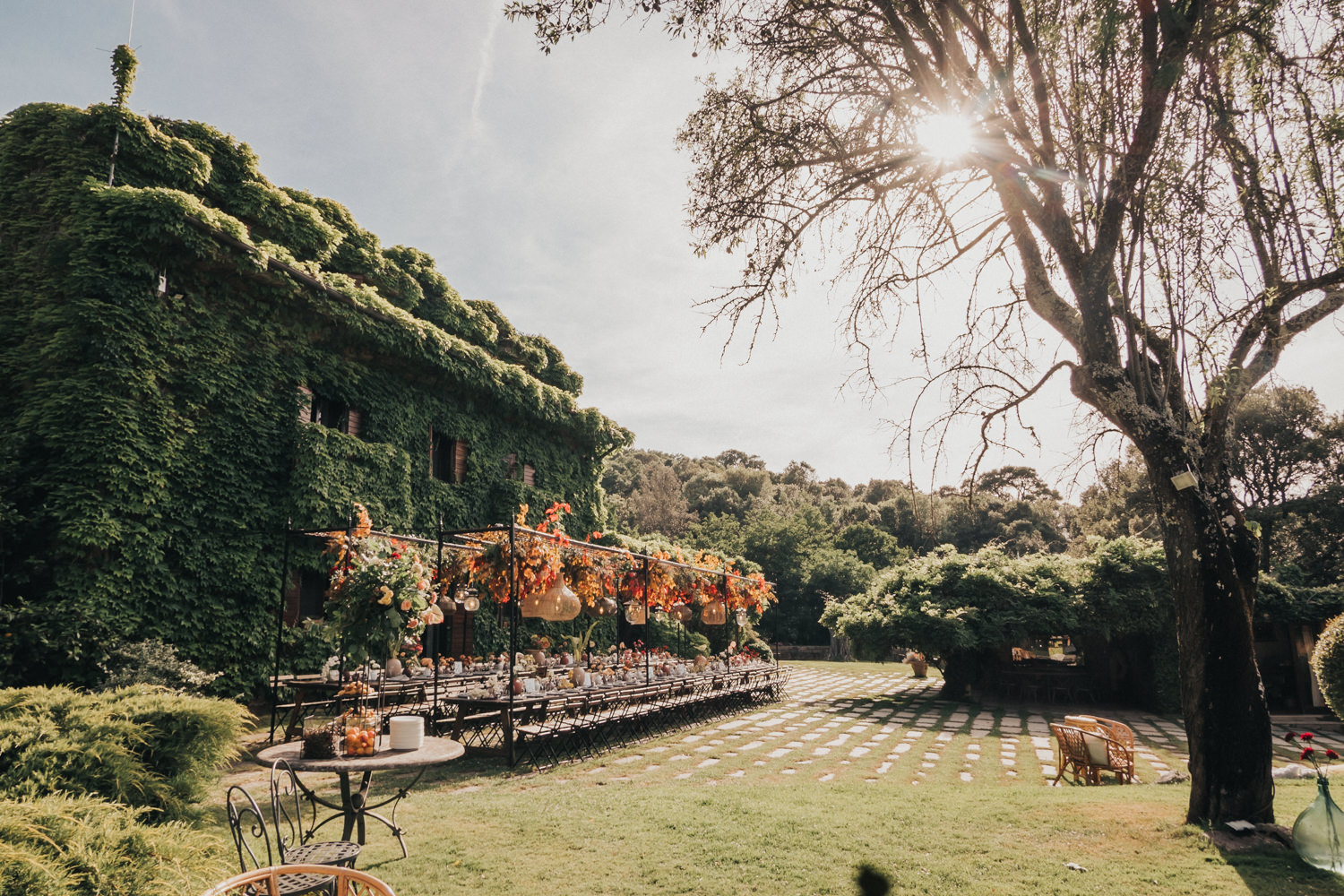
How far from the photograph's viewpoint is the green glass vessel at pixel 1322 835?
4.18 m

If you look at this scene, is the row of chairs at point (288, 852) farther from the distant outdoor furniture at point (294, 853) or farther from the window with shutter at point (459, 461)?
the window with shutter at point (459, 461)

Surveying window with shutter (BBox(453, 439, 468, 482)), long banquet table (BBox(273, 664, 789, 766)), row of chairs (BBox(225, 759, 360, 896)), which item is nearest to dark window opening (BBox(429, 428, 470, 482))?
window with shutter (BBox(453, 439, 468, 482))

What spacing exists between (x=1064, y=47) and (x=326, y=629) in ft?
23.9

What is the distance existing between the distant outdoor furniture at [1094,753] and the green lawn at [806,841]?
580mm

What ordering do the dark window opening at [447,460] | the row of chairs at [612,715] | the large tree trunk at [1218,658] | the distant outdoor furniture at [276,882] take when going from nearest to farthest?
the distant outdoor furniture at [276,882] < the large tree trunk at [1218,658] < the row of chairs at [612,715] < the dark window opening at [447,460]

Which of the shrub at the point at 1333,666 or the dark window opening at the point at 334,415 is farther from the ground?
the dark window opening at the point at 334,415

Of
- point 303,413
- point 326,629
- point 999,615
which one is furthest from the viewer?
point 999,615

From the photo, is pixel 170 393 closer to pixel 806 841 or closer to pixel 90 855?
pixel 90 855

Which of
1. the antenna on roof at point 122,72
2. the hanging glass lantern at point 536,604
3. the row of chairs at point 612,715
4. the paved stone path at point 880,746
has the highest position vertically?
the antenna on roof at point 122,72

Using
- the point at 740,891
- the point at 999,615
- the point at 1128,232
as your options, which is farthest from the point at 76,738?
the point at 999,615

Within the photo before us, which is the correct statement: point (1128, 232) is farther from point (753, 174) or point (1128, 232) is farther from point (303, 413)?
point (303, 413)

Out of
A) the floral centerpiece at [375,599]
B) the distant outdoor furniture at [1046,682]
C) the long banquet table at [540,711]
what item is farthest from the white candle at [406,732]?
the distant outdoor furniture at [1046,682]

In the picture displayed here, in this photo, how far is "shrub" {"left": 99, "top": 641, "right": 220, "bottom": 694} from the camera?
27.2 feet

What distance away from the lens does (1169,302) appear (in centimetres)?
475
